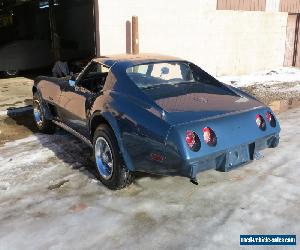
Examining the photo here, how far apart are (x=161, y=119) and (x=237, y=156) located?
3.09 feet

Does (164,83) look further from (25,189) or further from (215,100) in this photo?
(25,189)

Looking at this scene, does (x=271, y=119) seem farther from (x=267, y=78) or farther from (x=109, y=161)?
(x=267, y=78)

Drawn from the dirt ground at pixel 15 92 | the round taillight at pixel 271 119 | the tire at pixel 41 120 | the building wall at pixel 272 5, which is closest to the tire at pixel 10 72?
the dirt ground at pixel 15 92

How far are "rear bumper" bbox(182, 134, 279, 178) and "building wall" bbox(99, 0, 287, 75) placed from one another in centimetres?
667

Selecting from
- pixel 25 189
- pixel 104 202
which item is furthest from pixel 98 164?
pixel 25 189

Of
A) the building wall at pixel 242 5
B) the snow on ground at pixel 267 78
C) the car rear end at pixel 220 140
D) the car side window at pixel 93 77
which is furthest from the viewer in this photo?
the building wall at pixel 242 5

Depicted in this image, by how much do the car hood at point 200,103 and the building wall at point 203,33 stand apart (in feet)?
19.4

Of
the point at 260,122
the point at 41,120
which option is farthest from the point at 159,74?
the point at 41,120

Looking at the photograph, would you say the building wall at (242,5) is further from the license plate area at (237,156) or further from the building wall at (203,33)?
the license plate area at (237,156)

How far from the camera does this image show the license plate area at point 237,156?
157 inches

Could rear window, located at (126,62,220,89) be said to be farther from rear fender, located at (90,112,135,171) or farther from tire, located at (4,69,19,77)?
tire, located at (4,69,19,77)

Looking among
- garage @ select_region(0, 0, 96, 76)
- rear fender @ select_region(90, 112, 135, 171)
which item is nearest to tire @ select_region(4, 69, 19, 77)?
garage @ select_region(0, 0, 96, 76)

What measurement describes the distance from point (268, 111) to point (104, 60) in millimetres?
2271

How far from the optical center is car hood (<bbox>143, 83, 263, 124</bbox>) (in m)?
3.96
